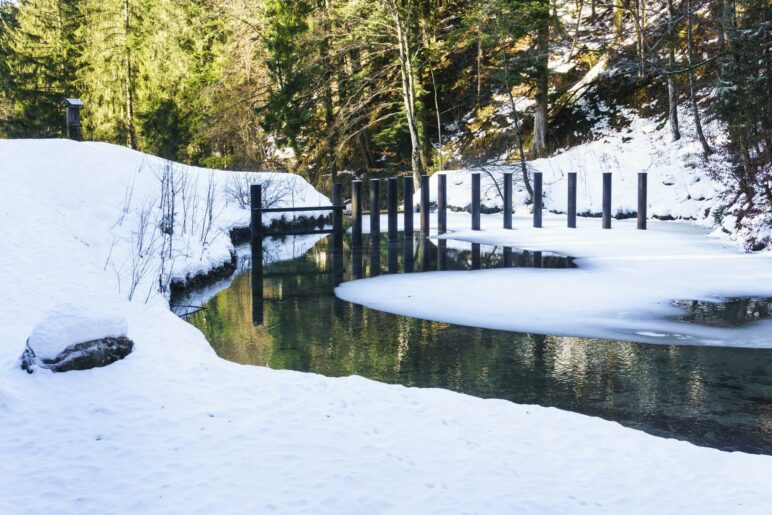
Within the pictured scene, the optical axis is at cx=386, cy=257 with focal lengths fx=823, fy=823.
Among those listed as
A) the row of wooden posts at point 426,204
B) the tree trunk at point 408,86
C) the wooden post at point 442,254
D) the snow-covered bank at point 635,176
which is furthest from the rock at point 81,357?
the tree trunk at point 408,86

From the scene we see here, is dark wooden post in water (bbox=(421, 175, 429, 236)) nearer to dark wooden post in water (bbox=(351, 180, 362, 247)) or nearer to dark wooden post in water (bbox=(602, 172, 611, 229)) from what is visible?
dark wooden post in water (bbox=(351, 180, 362, 247))

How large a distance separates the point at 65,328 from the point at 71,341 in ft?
0.32

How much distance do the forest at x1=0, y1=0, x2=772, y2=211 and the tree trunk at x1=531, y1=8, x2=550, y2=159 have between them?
7 cm

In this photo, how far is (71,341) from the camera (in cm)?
564

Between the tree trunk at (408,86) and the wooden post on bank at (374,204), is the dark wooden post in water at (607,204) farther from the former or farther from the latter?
the tree trunk at (408,86)

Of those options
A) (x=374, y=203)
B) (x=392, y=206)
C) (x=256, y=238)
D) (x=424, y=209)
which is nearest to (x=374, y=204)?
(x=374, y=203)

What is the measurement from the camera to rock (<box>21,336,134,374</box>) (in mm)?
5520

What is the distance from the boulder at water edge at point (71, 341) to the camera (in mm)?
5539

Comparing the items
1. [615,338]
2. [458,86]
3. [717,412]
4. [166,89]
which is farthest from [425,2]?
[717,412]

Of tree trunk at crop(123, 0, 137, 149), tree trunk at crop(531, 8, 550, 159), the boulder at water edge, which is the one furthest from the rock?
tree trunk at crop(123, 0, 137, 149)

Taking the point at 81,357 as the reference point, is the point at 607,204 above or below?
above

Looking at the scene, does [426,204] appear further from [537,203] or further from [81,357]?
[81,357]

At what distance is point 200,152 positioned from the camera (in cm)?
3612

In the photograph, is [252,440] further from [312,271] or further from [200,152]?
[200,152]
